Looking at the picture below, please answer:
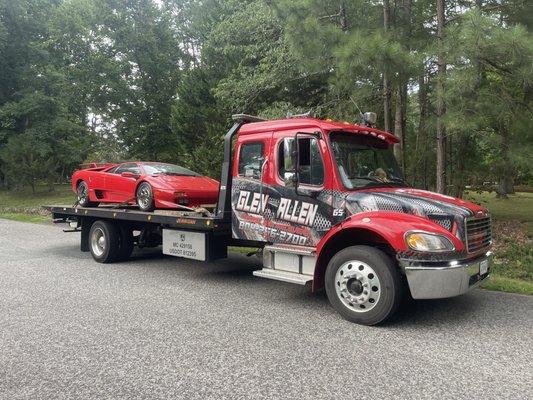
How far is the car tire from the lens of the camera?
9782 millimetres

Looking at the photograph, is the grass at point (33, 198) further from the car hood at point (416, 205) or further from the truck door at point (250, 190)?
the car hood at point (416, 205)

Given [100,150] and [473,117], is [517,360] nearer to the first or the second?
[473,117]

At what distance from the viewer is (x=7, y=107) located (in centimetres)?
2870

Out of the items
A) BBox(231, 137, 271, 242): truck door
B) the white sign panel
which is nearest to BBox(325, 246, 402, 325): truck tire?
BBox(231, 137, 271, 242): truck door

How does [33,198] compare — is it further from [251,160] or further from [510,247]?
[510,247]

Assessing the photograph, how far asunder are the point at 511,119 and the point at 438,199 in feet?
12.5

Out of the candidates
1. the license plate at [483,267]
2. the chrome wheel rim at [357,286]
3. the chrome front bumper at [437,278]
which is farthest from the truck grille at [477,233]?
the chrome wheel rim at [357,286]

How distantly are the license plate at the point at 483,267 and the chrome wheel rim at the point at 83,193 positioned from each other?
7626mm

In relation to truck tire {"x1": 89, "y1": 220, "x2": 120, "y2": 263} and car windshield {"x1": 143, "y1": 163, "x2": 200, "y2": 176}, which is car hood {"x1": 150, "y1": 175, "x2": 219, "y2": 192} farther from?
truck tire {"x1": 89, "y1": 220, "x2": 120, "y2": 263}

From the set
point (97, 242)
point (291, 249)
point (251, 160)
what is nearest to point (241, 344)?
point (291, 249)

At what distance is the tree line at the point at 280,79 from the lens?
7.71 meters

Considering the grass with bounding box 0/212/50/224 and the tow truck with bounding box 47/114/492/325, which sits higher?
the tow truck with bounding box 47/114/492/325

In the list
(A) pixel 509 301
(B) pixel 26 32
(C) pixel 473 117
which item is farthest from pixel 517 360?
(B) pixel 26 32

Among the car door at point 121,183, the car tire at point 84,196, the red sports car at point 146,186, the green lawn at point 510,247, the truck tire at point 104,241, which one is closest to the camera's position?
the green lawn at point 510,247
